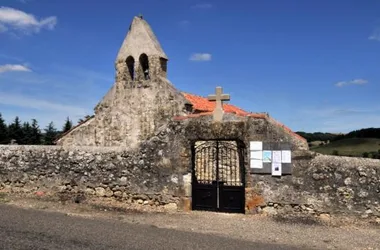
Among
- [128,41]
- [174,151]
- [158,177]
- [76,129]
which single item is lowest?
[158,177]

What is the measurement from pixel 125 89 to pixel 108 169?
762 centimetres

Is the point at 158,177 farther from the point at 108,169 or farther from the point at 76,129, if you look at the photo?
the point at 76,129

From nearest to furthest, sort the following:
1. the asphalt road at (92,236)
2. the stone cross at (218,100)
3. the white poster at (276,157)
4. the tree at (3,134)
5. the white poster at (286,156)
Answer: the asphalt road at (92,236) < the white poster at (286,156) < the white poster at (276,157) < the stone cross at (218,100) < the tree at (3,134)

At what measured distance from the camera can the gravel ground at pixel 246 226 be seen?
805 cm

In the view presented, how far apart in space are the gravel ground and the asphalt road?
56 centimetres

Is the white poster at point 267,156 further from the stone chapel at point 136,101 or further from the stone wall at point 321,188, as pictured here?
the stone chapel at point 136,101

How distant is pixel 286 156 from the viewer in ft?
33.1

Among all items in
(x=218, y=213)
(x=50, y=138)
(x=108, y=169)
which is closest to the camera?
(x=218, y=213)

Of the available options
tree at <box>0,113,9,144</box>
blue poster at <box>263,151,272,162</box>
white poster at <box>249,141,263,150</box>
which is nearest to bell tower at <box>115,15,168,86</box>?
white poster at <box>249,141,263,150</box>

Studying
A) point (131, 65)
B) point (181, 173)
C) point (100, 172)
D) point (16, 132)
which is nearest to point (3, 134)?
point (16, 132)

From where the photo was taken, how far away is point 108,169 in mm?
11578

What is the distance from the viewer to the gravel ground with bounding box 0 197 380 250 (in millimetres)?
8047

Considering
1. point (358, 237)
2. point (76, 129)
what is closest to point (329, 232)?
point (358, 237)

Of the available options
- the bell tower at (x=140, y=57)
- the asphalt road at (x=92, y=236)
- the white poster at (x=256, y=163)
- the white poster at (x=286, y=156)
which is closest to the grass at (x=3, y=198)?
the asphalt road at (x=92, y=236)
